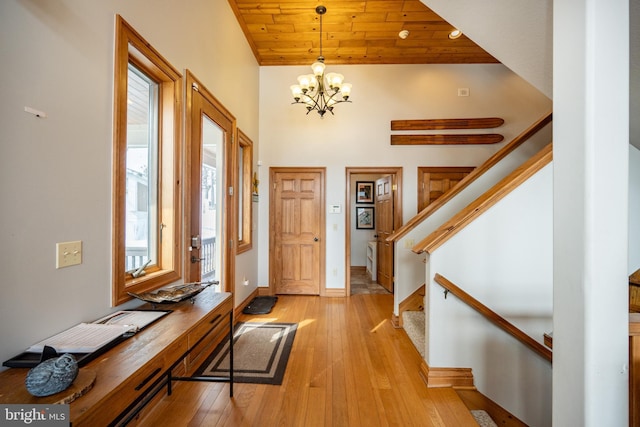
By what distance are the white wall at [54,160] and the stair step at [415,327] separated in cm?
250

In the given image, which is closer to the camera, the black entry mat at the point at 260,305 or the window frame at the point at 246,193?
the black entry mat at the point at 260,305

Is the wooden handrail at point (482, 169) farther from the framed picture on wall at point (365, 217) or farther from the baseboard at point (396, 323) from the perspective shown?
the framed picture on wall at point (365, 217)

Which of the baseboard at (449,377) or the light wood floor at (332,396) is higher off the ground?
the baseboard at (449,377)

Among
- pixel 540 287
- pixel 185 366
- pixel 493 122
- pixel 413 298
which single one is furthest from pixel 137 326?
pixel 493 122

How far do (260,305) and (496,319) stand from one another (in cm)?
294

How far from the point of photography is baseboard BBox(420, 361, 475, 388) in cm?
202

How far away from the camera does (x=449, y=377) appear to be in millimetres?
2033

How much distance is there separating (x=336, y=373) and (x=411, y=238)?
6.12 feet

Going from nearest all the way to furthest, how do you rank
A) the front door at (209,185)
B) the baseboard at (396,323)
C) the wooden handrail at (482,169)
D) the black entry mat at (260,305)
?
the front door at (209,185)
the wooden handrail at (482,169)
the baseboard at (396,323)
the black entry mat at (260,305)

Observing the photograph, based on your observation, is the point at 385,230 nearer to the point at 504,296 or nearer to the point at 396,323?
the point at 396,323

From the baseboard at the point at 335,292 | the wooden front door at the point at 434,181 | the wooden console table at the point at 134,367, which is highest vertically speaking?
the wooden front door at the point at 434,181

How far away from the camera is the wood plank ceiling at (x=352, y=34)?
324 centimetres

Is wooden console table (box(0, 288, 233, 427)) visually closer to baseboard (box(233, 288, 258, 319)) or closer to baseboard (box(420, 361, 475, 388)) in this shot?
baseboard (box(420, 361, 475, 388))

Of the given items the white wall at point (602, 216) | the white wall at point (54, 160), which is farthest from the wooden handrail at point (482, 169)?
the white wall at point (54, 160)
